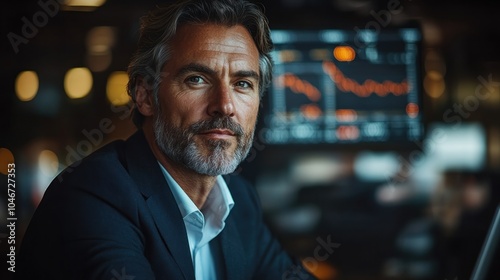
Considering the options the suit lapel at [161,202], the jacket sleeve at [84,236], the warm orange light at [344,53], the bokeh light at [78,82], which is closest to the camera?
the jacket sleeve at [84,236]

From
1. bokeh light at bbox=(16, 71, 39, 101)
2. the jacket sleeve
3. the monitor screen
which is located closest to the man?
the jacket sleeve

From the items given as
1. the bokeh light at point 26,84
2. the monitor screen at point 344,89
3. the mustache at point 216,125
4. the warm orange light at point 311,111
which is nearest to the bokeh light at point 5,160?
the bokeh light at point 26,84

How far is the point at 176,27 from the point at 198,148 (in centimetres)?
24

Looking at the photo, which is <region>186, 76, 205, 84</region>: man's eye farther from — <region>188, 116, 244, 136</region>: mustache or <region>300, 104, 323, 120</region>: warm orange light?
<region>300, 104, 323, 120</region>: warm orange light

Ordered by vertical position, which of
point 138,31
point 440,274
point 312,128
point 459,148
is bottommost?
point 440,274

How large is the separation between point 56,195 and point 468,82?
76.4 inches

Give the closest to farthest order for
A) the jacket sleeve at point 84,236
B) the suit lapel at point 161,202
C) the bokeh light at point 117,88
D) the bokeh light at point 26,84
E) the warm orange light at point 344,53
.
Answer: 1. the jacket sleeve at point 84,236
2. the suit lapel at point 161,202
3. the bokeh light at point 117,88
4. the bokeh light at point 26,84
5. the warm orange light at point 344,53

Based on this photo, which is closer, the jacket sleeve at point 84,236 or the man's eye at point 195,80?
the jacket sleeve at point 84,236

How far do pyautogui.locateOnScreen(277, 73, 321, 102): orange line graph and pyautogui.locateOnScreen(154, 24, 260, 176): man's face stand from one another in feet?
3.67

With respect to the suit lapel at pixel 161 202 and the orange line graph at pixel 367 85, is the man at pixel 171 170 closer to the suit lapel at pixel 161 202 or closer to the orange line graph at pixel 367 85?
the suit lapel at pixel 161 202

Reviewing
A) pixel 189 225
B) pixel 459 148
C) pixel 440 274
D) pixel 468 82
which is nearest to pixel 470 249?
pixel 440 274

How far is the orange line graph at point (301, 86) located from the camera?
7.77 feet

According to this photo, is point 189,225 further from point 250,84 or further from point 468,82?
point 468,82

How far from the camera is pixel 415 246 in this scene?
2.55m
